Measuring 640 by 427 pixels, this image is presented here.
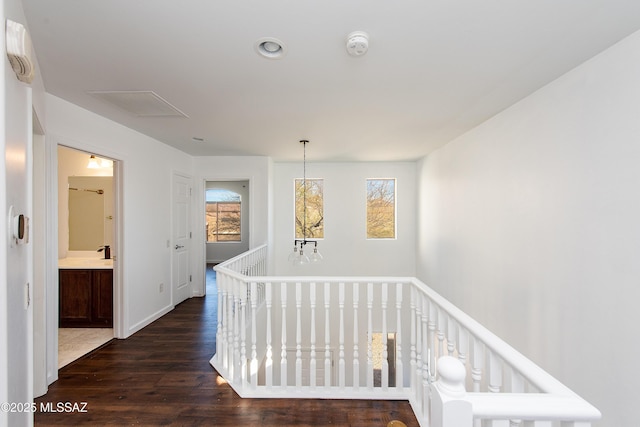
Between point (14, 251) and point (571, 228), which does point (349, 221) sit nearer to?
point (571, 228)

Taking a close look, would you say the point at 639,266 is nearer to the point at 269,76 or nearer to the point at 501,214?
the point at 501,214

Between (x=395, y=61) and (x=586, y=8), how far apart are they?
93 cm

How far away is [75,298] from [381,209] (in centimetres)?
500

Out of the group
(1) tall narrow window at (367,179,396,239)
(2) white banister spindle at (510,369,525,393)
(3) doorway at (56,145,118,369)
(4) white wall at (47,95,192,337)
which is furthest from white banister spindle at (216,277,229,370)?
(1) tall narrow window at (367,179,396,239)

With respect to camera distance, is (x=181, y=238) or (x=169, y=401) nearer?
(x=169, y=401)

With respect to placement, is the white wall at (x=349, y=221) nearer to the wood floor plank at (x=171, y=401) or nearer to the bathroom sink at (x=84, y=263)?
the bathroom sink at (x=84, y=263)

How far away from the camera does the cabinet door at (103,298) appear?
3.40 m

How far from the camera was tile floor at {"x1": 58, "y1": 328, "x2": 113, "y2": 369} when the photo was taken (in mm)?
2803

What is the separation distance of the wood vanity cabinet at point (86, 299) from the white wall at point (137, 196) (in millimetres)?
318

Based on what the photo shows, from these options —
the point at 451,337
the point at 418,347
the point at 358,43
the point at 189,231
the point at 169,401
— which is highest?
the point at 358,43

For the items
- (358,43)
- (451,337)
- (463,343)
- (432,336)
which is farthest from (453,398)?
(358,43)

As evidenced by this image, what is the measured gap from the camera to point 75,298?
346 centimetres

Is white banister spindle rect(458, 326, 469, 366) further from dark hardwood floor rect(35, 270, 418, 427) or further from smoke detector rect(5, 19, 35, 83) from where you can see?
smoke detector rect(5, 19, 35, 83)

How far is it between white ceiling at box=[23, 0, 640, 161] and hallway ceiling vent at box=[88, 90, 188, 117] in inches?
2.8
